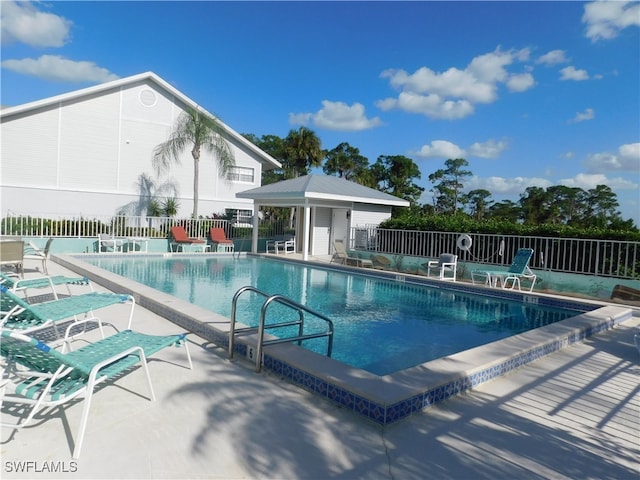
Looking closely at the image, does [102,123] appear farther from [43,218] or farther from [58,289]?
[58,289]

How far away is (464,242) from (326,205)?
6.31m

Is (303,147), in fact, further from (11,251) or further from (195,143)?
(11,251)

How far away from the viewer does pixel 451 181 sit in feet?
187

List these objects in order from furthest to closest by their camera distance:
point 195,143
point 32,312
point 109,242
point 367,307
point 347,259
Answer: point 195,143 < point 109,242 < point 347,259 < point 367,307 < point 32,312

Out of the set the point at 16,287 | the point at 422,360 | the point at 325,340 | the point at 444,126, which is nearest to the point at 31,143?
the point at 16,287

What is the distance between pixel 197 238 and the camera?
20438 mm

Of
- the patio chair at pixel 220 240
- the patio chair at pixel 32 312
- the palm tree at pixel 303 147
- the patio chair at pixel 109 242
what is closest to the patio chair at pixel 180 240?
the patio chair at pixel 220 240

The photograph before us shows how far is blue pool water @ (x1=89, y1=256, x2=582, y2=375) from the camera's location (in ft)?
22.2

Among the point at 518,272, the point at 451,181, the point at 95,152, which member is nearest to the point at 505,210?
the point at 451,181

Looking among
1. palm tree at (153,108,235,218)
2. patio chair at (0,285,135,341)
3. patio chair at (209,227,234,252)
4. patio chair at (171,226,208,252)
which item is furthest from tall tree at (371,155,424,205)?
patio chair at (0,285,135,341)

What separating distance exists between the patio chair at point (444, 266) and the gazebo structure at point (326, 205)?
16.2 feet

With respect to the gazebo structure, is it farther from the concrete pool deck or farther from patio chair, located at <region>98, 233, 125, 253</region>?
the concrete pool deck

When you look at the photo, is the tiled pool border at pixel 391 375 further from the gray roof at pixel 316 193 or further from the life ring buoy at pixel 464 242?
the gray roof at pixel 316 193

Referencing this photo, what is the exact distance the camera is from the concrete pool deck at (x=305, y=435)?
2.80 meters
